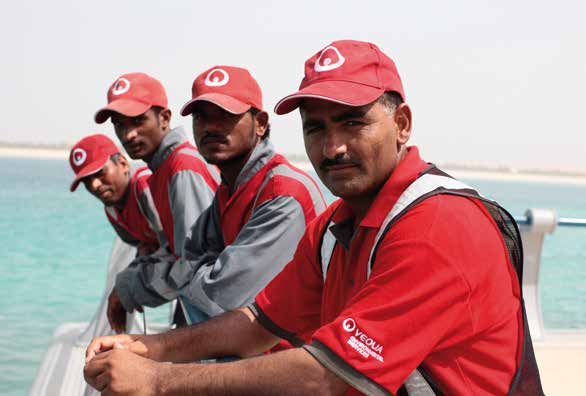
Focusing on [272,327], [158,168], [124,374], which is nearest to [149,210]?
[158,168]

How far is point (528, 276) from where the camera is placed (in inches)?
227

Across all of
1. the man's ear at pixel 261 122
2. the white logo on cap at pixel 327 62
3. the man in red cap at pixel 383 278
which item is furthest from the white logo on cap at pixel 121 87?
the white logo on cap at pixel 327 62

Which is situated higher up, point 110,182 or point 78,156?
point 78,156

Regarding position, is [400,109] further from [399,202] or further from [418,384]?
[418,384]

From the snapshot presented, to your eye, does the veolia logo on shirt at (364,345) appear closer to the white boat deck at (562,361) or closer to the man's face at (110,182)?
the man's face at (110,182)

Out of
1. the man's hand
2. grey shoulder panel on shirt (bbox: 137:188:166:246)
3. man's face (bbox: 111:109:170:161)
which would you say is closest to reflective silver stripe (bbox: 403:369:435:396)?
the man's hand

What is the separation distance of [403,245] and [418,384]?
31 centimetres

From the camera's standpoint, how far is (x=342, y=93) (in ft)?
6.49

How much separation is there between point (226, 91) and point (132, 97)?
3.82 ft

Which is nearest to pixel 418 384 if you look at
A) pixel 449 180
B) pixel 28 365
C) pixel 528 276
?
pixel 449 180

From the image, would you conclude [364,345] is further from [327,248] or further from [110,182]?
[110,182]

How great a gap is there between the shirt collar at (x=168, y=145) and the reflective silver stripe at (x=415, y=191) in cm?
246

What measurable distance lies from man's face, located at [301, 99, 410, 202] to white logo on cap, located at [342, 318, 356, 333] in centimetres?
40

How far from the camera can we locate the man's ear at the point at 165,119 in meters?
4.61
